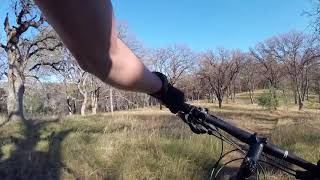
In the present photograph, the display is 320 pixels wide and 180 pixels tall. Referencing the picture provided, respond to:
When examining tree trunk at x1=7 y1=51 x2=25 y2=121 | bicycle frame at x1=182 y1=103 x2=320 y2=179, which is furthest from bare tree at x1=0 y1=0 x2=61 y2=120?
bicycle frame at x1=182 y1=103 x2=320 y2=179

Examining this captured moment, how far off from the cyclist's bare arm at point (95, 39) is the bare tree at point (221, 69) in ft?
233

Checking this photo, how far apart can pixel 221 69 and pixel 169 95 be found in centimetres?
7281

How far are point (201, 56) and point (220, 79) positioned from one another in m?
7.55

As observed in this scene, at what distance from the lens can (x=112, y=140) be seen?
298 inches

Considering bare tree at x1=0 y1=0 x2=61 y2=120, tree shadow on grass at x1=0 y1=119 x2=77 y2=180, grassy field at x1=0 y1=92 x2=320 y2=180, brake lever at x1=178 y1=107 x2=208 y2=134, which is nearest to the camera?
brake lever at x1=178 y1=107 x2=208 y2=134

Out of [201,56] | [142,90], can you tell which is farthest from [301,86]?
[142,90]

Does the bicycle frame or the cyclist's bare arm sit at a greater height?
the cyclist's bare arm

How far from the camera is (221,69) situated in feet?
241

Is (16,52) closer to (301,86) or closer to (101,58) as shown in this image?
(101,58)

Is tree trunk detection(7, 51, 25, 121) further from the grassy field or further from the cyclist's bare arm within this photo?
the cyclist's bare arm

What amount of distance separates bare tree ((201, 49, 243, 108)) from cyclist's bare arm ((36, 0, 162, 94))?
7088 centimetres

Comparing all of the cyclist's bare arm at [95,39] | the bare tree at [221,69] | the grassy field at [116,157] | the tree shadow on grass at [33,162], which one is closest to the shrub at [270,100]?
the bare tree at [221,69]

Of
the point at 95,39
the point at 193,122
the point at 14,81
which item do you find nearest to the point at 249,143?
the point at 193,122

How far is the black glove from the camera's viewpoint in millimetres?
1395
